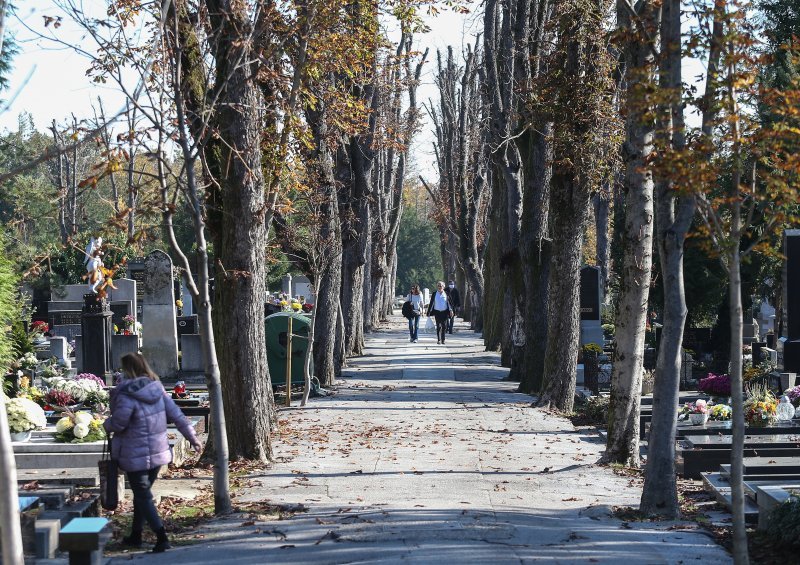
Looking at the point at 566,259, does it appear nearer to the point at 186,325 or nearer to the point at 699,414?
the point at 699,414

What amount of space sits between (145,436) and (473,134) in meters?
40.3

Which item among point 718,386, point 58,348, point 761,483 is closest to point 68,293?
point 58,348

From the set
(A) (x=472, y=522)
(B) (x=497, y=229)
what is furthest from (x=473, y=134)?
(A) (x=472, y=522)

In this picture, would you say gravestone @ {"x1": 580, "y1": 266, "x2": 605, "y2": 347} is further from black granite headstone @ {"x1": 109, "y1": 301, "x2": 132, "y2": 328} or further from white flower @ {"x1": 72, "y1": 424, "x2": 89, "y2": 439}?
white flower @ {"x1": 72, "y1": 424, "x2": 89, "y2": 439}

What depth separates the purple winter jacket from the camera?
867 centimetres

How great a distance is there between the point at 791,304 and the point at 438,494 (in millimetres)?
9418

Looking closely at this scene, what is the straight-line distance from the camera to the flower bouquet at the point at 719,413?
1513cm

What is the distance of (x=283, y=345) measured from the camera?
2097 cm

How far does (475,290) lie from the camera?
154ft

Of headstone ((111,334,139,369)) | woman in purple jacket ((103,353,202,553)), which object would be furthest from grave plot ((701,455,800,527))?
headstone ((111,334,139,369))

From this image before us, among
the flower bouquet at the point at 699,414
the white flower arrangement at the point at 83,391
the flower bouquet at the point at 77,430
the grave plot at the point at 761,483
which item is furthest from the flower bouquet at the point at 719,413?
the white flower arrangement at the point at 83,391

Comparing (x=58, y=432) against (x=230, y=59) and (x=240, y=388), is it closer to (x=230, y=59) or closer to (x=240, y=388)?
(x=240, y=388)

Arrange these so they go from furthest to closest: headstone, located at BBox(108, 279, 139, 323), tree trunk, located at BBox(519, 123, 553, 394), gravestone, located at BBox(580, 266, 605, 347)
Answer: headstone, located at BBox(108, 279, 139, 323), gravestone, located at BBox(580, 266, 605, 347), tree trunk, located at BBox(519, 123, 553, 394)

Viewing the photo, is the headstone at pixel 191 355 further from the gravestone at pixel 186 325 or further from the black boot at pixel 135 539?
the black boot at pixel 135 539
